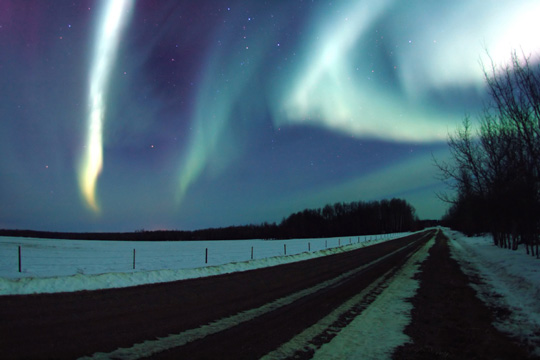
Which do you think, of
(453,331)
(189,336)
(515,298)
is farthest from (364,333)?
(515,298)

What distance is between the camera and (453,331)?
18.6 feet

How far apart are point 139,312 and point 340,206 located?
16961cm

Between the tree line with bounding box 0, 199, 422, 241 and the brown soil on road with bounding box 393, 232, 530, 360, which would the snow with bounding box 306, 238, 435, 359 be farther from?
the tree line with bounding box 0, 199, 422, 241

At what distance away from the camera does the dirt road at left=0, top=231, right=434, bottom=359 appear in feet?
15.1

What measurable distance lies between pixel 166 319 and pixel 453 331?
543 centimetres

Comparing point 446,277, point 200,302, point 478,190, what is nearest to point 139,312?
point 200,302

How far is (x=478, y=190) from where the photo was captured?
87.2ft

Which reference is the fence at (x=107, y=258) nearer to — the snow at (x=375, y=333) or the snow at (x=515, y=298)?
the snow at (x=375, y=333)

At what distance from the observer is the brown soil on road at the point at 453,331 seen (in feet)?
15.1

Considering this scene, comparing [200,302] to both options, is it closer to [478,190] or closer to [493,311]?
[493,311]

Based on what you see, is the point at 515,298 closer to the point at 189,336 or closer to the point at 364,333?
the point at 364,333

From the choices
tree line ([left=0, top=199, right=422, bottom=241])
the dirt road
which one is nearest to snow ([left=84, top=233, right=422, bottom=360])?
the dirt road

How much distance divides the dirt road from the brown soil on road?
1895 millimetres

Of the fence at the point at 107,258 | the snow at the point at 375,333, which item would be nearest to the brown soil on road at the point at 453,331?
the snow at the point at 375,333
